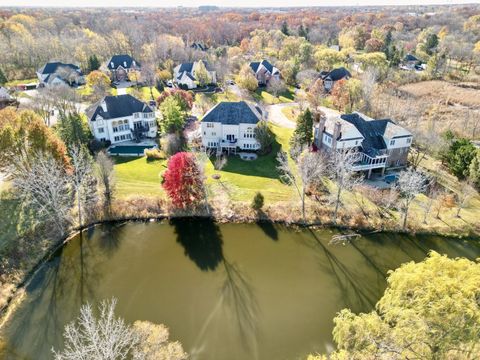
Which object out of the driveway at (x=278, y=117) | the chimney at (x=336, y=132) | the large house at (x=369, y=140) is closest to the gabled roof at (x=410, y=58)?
the driveway at (x=278, y=117)

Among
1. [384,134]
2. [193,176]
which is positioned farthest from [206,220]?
[384,134]

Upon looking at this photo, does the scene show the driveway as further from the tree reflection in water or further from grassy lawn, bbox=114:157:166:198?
the tree reflection in water

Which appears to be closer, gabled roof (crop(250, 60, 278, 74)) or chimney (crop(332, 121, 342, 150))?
chimney (crop(332, 121, 342, 150))

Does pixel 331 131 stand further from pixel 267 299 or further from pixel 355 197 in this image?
pixel 267 299

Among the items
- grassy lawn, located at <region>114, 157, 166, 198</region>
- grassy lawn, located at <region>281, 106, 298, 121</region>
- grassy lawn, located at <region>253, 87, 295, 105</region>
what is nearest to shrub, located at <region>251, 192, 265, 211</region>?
grassy lawn, located at <region>114, 157, 166, 198</region>

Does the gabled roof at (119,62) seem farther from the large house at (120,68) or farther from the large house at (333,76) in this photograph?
the large house at (333,76)

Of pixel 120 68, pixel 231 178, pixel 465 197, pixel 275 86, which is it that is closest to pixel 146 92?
pixel 120 68
